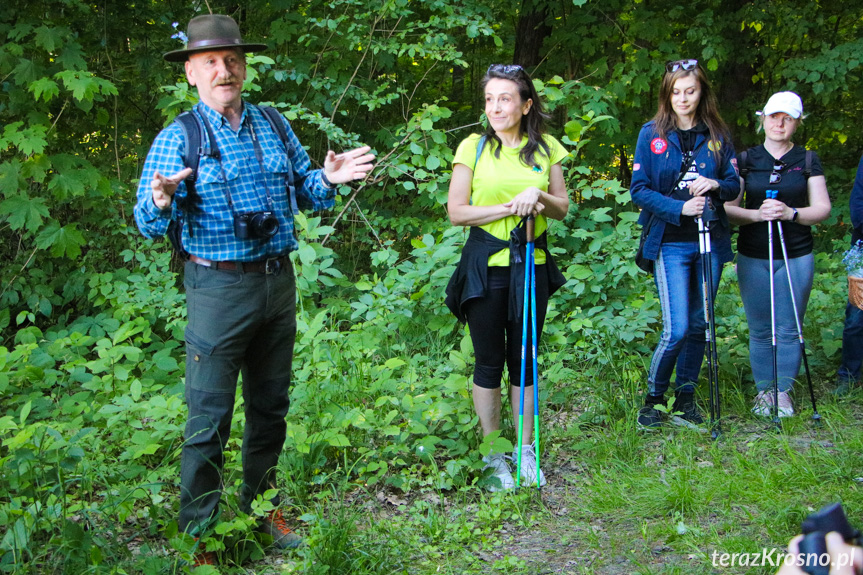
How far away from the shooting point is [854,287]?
13.2ft

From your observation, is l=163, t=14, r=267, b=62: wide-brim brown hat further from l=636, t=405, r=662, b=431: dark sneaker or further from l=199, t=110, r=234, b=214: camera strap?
l=636, t=405, r=662, b=431: dark sneaker

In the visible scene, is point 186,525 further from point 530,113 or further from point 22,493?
point 530,113

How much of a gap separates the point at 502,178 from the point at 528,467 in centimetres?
143

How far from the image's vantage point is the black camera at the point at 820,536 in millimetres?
1076

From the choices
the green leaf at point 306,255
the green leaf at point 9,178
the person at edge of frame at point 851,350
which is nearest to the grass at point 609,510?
the person at edge of frame at point 851,350

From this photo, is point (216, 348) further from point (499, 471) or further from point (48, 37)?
point (48, 37)

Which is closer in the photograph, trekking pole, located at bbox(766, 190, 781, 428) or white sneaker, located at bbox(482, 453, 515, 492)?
white sneaker, located at bbox(482, 453, 515, 492)

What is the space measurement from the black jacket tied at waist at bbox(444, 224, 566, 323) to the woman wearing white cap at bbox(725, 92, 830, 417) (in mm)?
1531

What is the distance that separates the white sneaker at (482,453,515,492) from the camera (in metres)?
3.59

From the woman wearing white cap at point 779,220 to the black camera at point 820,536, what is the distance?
3485 mm

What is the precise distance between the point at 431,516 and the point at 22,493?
1767mm

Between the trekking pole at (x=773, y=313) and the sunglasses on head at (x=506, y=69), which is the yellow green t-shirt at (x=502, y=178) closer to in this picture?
the sunglasses on head at (x=506, y=69)

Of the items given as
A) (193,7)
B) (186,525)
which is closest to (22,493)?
(186,525)

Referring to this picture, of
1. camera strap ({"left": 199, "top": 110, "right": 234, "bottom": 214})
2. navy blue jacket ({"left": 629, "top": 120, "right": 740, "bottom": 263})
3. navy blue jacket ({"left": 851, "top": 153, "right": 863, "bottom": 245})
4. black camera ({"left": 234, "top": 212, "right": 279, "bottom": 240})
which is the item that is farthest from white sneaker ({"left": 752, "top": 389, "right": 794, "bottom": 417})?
camera strap ({"left": 199, "top": 110, "right": 234, "bottom": 214})
